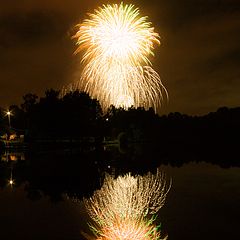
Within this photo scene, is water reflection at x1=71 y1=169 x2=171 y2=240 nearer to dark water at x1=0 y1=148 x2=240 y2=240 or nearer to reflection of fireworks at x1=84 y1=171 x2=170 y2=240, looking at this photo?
reflection of fireworks at x1=84 y1=171 x2=170 y2=240

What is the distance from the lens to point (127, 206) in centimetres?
1457

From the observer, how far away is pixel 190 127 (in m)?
143

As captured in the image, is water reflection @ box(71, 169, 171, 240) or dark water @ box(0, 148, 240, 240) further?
dark water @ box(0, 148, 240, 240)

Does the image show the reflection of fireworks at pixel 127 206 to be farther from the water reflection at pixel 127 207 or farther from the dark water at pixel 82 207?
the dark water at pixel 82 207

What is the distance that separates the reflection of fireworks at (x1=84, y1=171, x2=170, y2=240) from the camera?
36.5 feet

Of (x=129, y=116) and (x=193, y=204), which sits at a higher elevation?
(x=129, y=116)

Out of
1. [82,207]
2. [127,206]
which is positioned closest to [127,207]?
[127,206]

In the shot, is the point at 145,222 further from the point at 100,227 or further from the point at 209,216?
the point at 209,216

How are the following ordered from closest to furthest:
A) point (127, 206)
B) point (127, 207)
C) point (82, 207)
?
point (127, 207)
point (127, 206)
point (82, 207)

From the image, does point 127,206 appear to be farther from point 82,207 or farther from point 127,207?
point 82,207

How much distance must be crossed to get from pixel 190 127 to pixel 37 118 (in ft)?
248

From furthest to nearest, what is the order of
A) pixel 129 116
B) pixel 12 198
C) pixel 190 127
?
pixel 190 127
pixel 129 116
pixel 12 198

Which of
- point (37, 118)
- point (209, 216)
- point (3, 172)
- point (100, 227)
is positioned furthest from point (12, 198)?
point (37, 118)

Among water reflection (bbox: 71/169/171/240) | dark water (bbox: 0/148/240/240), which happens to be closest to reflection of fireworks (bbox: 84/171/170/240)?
water reflection (bbox: 71/169/171/240)
